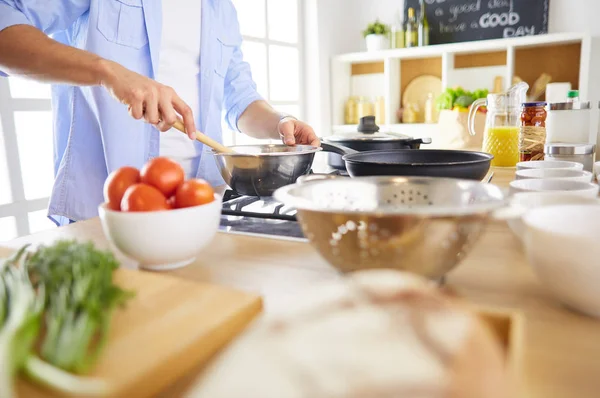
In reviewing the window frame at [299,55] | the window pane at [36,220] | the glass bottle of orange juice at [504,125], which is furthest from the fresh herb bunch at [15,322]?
the window frame at [299,55]

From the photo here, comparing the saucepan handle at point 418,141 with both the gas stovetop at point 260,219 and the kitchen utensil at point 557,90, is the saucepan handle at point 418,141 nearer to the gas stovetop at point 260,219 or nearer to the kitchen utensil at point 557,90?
the gas stovetop at point 260,219

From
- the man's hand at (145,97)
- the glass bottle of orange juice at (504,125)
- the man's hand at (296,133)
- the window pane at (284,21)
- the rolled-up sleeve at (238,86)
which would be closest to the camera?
the man's hand at (145,97)

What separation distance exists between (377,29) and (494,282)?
9.88 ft

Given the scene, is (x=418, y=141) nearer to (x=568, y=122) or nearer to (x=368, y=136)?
(x=368, y=136)

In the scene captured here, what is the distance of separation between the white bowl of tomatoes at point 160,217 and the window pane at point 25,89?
1.31 meters

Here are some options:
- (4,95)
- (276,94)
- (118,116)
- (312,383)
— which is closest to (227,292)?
(312,383)

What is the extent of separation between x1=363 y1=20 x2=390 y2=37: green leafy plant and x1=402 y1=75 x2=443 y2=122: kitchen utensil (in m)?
0.40

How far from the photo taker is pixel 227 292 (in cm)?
43

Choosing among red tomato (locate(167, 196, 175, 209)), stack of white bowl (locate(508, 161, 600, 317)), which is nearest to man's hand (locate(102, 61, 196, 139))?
red tomato (locate(167, 196, 175, 209))

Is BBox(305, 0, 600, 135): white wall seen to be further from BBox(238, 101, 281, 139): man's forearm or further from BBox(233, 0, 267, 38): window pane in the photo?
BBox(238, 101, 281, 139): man's forearm

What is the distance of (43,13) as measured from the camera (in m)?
1.01

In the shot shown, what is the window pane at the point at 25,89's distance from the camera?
1631 mm

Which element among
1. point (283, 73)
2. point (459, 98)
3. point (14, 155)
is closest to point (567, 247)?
point (14, 155)

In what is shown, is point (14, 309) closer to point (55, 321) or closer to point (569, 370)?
point (55, 321)
